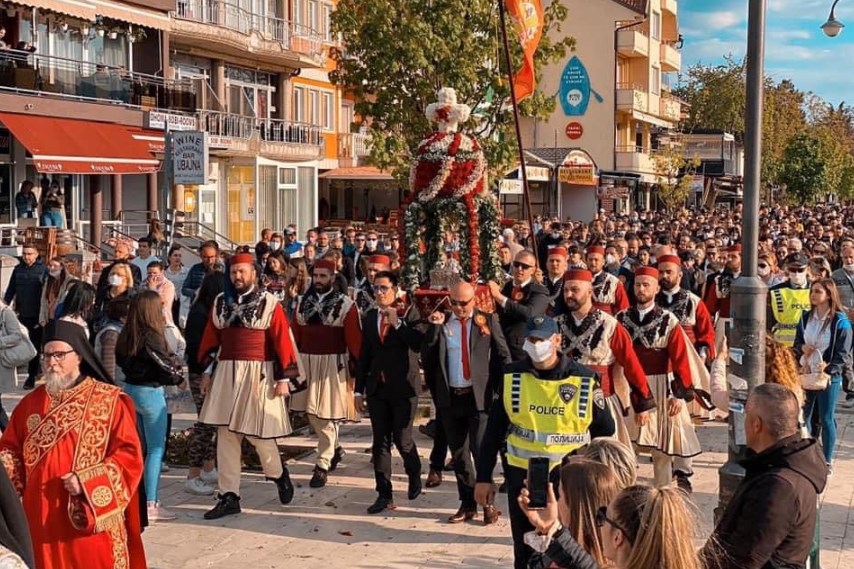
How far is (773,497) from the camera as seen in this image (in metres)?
4.06

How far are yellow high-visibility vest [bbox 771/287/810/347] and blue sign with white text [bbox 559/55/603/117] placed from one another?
1608 inches

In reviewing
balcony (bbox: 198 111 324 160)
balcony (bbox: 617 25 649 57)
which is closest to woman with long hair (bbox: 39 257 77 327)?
balcony (bbox: 198 111 324 160)

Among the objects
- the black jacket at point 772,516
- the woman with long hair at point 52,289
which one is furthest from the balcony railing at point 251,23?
the black jacket at point 772,516

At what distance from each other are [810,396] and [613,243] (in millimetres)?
7984

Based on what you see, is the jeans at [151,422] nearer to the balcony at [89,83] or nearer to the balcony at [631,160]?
the balcony at [89,83]

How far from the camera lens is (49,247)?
21.2 meters

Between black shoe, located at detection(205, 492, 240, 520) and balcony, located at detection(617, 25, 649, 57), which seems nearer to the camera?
black shoe, located at detection(205, 492, 240, 520)

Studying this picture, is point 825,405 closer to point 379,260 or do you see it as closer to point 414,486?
point 414,486

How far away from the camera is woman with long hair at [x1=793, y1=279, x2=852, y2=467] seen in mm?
9156

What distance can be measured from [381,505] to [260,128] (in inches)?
1067

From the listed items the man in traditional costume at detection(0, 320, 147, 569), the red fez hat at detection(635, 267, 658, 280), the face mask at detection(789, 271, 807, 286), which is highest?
the red fez hat at detection(635, 267, 658, 280)

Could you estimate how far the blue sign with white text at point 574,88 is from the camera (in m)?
51.2

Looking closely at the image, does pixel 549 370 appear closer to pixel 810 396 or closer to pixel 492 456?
pixel 492 456

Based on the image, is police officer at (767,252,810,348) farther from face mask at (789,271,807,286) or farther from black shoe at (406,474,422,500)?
black shoe at (406,474,422,500)
